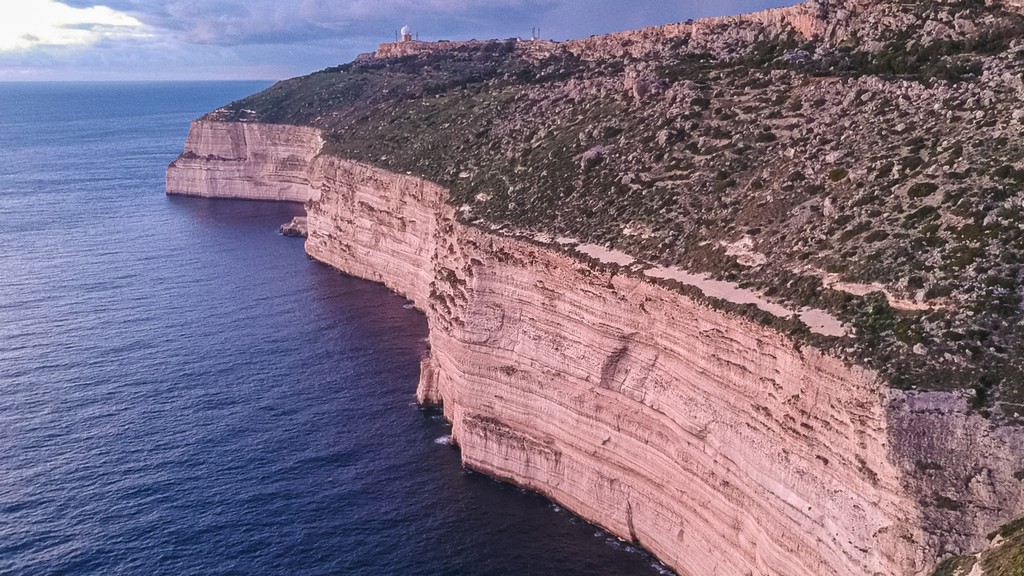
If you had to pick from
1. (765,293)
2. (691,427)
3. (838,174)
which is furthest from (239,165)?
(765,293)

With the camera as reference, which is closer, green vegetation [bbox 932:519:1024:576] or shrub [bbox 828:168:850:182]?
green vegetation [bbox 932:519:1024:576]

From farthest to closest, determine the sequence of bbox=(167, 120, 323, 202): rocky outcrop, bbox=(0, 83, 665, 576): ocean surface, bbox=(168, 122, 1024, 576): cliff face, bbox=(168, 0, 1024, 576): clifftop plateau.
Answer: bbox=(167, 120, 323, 202): rocky outcrop < bbox=(0, 83, 665, 576): ocean surface < bbox=(168, 0, 1024, 576): clifftop plateau < bbox=(168, 122, 1024, 576): cliff face

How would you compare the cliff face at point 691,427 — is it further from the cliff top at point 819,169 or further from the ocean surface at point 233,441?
the ocean surface at point 233,441

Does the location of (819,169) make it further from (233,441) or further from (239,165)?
(239,165)

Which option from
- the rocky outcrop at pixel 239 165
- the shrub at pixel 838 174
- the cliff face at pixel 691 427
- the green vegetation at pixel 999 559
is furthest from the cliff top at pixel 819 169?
the rocky outcrop at pixel 239 165

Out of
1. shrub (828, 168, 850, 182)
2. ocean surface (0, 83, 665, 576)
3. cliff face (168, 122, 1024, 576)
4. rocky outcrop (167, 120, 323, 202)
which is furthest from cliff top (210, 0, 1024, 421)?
rocky outcrop (167, 120, 323, 202)

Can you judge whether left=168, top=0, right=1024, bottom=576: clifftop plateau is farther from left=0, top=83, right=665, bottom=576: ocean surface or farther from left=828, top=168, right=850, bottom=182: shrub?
left=0, top=83, right=665, bottom=576: ocean surface

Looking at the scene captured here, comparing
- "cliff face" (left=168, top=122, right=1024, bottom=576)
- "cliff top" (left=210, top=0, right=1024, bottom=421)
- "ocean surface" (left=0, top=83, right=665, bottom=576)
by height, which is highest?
"cliff top" (left=210, top=0, right=1024, bottom=421)
